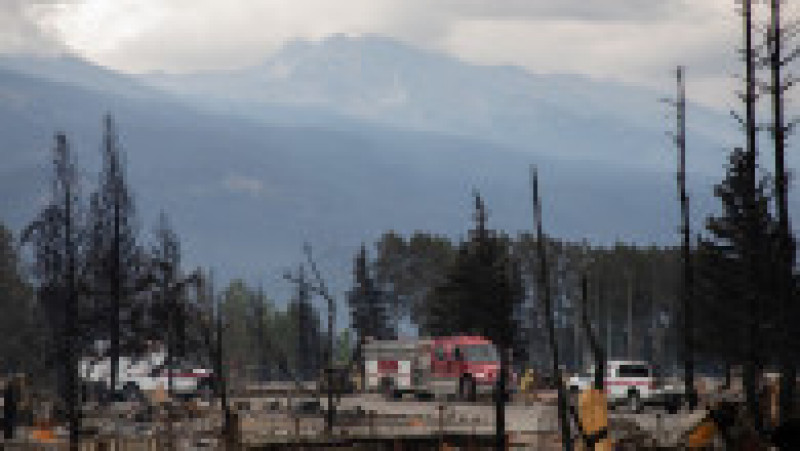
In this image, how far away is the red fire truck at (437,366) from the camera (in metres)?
67.1

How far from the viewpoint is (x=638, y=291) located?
16388cm

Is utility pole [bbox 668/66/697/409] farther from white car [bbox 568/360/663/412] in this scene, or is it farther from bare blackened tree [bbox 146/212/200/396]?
bare blackened tree [bbox 146/212/200/396]

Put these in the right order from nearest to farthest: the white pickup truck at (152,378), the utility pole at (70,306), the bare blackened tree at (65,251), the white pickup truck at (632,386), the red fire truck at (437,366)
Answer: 1. the utility pole at (70,306)
2. the bare blackened tree at (65,251)
3. the white pickup truck at (632,386)
4. the red fire truck at (437,366)
5. the white pickup truck at (152,378)

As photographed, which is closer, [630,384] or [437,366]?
[630,384]

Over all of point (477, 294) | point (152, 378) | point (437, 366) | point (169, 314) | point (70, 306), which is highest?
point (477, 294)

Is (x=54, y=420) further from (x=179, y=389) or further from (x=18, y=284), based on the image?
(x=18, y=284)

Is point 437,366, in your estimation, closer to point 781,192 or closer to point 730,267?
point 730,267

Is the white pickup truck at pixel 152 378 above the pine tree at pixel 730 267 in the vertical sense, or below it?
below

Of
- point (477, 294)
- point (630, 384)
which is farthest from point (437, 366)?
point (477, 294)

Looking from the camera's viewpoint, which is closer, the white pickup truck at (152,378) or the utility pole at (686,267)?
the utility pole at (686,267)

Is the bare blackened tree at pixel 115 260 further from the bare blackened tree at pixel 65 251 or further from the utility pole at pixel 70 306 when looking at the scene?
the utility pole at pixel 70 306

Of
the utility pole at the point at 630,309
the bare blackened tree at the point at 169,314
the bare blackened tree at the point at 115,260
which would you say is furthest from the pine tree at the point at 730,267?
the utility pole at the point at 630,309

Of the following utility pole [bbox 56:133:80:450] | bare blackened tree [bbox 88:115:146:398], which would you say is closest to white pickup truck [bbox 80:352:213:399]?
bare blackened tree [bbox 88:115:146:398]

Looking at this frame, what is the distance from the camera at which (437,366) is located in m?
69.1
